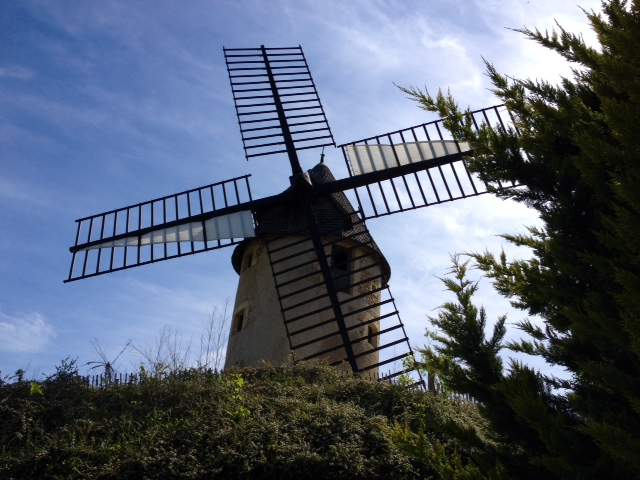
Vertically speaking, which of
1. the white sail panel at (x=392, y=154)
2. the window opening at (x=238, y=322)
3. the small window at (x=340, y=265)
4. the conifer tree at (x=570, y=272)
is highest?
the white sail panel at (x=392, y=154)

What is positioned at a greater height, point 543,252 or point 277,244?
point 277,244

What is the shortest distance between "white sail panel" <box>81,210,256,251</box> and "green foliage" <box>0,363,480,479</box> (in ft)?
11.2

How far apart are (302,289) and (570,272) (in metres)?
7.04

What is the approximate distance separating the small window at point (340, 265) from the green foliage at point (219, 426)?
311 cm

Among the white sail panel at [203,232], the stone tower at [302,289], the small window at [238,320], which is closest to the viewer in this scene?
the stone tower at [302,289]

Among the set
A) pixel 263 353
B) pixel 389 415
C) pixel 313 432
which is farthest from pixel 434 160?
pixel 313 432

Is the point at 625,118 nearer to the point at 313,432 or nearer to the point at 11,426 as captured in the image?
the point at 313,432

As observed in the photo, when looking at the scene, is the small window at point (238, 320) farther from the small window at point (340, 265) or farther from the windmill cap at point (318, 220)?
the small window at point (340, 265)

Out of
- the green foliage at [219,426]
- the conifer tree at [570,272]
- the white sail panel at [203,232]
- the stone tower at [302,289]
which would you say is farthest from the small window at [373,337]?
the conifer tree at [570,272]

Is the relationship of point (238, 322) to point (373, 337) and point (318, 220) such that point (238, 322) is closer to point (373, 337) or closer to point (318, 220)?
point (318, 220)

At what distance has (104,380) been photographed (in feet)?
24.2

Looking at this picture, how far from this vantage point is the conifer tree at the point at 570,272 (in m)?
2.71

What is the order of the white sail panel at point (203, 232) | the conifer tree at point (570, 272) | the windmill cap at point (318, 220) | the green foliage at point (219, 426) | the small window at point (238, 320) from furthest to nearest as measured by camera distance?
the small window at point (238, 320) < the windmill cap at point (318, 220) < the white sail panel at point (203, 232) < the green foliage at point (219, 426) < the conifer tree at point (570, 272)

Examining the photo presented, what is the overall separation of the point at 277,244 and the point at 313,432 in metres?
5.65
